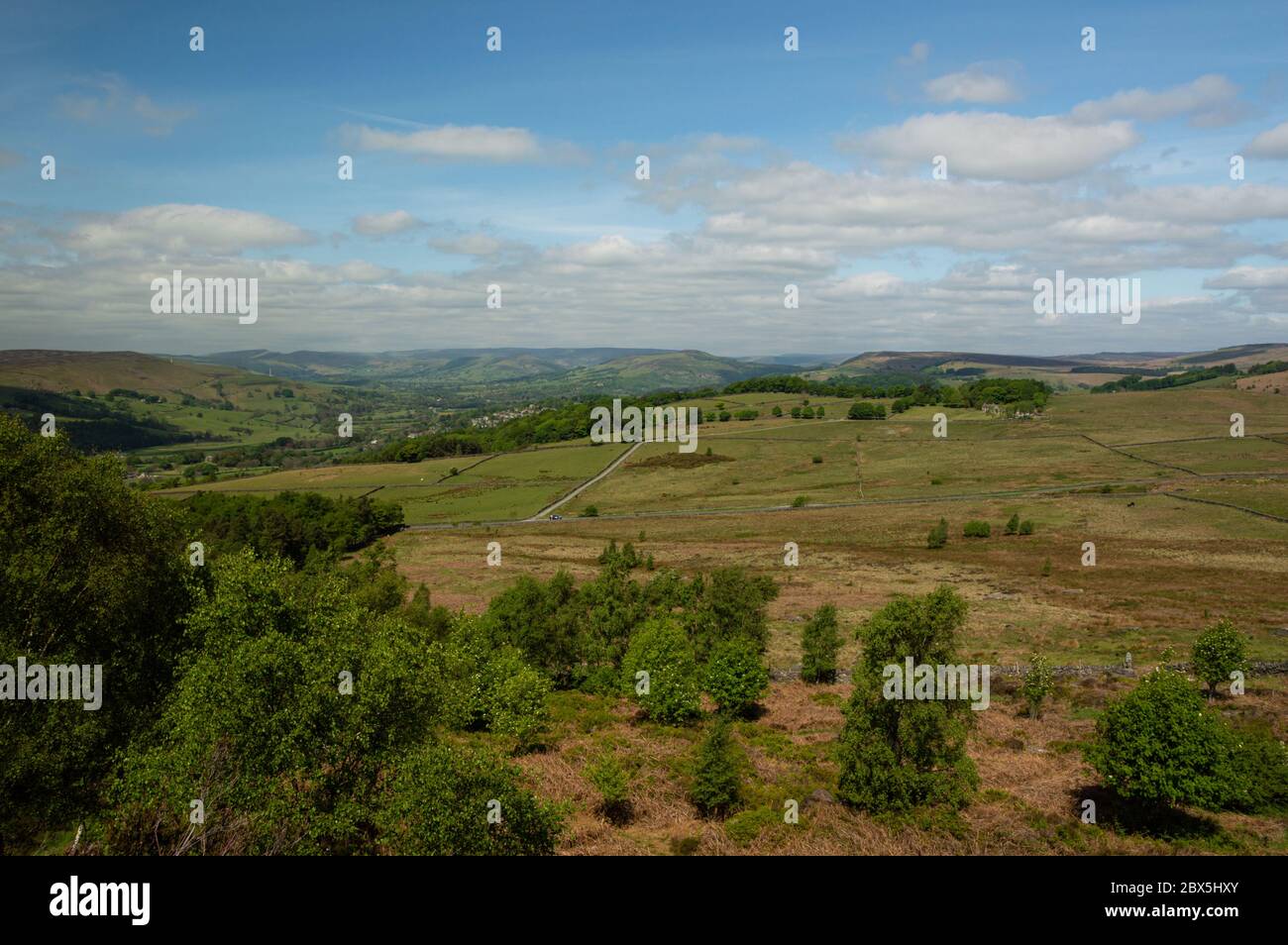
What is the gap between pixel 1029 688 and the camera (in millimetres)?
42312

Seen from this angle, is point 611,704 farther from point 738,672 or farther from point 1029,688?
point 1029,688

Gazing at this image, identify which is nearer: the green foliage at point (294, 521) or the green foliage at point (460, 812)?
the green foliage at point (460, 812)

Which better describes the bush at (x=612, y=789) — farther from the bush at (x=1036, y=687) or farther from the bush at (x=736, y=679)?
the bush at (x=1036, y=687)

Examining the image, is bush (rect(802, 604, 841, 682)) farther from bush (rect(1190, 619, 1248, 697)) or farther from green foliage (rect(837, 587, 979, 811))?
green foliage (rect(837, 587, 979, 811))

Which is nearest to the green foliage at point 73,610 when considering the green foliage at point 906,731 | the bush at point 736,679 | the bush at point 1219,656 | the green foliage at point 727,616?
the green foliage at point 906,731

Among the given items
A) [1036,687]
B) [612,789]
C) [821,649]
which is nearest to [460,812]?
[612,789]

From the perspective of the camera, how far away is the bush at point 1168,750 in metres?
26.3

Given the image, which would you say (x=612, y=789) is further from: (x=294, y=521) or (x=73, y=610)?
(x=294, y=521)

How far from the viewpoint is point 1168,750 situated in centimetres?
2669

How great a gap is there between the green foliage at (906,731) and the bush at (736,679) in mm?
14762

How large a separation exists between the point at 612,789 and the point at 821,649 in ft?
86.2
